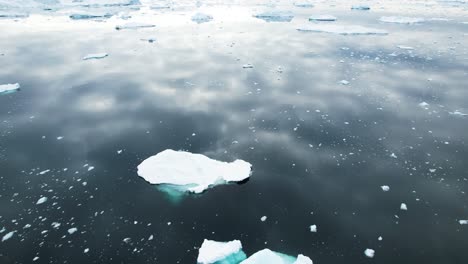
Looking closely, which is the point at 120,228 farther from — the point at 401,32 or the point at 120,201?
the point at 401,32

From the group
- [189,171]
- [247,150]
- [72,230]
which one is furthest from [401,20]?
[72,230]

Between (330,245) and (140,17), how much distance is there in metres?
25.4

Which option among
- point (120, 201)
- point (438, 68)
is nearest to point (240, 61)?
point (438, 68)

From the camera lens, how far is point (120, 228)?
6.08 meters

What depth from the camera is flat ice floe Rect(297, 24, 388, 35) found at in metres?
19.7

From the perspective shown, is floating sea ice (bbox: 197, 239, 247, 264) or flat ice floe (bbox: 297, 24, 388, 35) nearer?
floating sea ice (bbox: 197, 239, 247, 264)

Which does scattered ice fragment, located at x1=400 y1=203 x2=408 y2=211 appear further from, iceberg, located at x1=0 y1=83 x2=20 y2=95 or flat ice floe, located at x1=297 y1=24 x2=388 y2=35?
flat ice floe, located at x1=297 y1=24 x2=388 y2=35

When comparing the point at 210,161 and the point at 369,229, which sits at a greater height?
the point at 210,161

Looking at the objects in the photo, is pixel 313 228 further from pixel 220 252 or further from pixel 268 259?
pixel 220 252

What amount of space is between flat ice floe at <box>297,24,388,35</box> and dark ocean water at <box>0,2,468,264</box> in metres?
3.56

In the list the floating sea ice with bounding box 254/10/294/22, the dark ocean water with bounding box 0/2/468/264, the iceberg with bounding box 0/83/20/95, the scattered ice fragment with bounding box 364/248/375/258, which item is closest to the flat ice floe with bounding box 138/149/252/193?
the dark ocean water with bounding box 0/2/468/264

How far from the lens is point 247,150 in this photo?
8336mm

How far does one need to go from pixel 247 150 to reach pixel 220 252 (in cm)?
334

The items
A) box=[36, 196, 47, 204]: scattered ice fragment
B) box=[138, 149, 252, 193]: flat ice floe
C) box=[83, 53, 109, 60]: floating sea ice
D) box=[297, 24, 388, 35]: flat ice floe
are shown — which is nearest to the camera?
box=[36, 196, 47, 204]: scattered ice fragment
